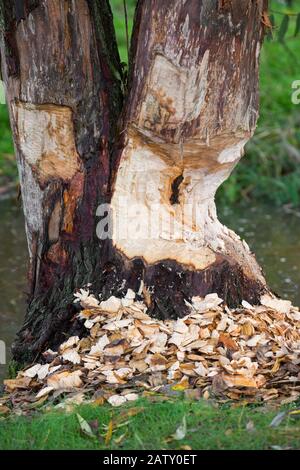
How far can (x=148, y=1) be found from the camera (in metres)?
3.52

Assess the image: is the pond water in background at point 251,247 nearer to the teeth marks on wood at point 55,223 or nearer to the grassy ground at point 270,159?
the grassy ground at point 270,159

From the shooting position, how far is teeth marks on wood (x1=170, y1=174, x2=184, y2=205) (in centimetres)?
381

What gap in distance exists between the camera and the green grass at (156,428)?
2840 mm

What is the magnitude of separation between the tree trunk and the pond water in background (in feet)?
3.39

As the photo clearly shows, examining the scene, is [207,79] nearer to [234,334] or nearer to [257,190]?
[234,334]

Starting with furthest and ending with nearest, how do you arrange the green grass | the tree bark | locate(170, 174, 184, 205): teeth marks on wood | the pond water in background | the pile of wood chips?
1. the pond water in background
2. locate(170, 174, 184, 205): teeth marks on wood
3. the tree bark
4. the pile of wood chips
5. the green grass

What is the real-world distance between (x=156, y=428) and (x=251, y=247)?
3.58 m

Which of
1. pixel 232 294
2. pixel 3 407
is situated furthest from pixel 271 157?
pixel 3 407

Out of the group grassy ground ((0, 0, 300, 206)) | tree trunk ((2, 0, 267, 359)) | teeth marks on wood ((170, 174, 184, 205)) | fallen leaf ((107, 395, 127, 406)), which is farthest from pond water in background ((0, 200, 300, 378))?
fallen leaf ((107, 395, 127, 406))

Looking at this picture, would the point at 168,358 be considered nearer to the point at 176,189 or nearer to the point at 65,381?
the point at 65,381

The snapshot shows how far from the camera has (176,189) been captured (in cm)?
383

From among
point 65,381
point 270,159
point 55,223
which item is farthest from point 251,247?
point 65,381

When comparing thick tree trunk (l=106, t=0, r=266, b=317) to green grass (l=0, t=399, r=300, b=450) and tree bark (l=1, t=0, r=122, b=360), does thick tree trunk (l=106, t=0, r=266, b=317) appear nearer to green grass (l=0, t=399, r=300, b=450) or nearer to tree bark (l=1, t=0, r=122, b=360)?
tree bark (l=1, t=0, r=122, b=360)

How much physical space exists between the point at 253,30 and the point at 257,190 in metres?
3.96
